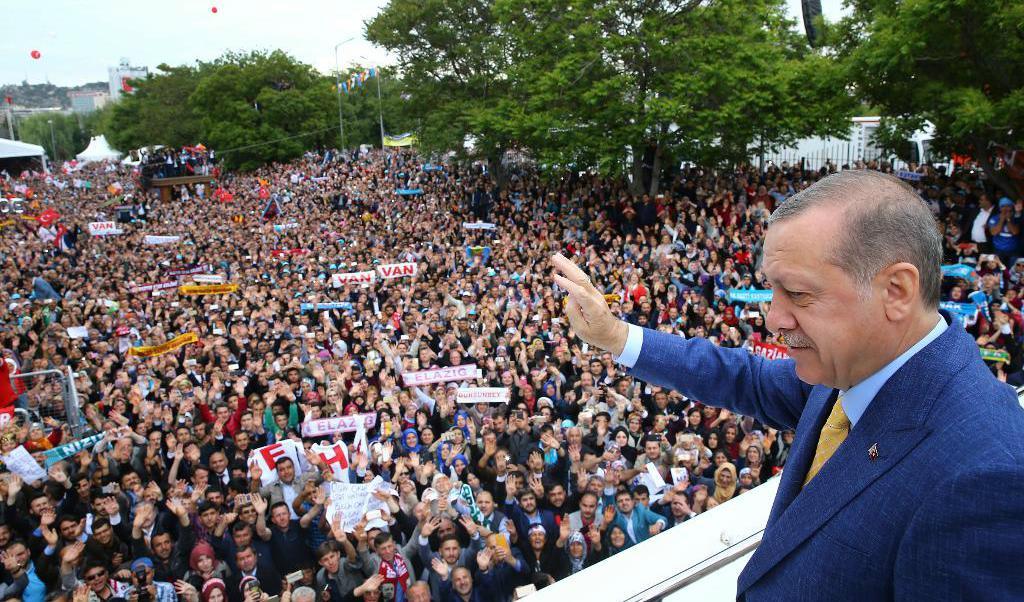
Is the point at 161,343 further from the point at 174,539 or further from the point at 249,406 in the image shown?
the point at 174,539

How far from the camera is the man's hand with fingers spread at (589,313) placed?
4.16 ft

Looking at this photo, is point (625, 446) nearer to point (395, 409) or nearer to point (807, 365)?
point (395, 409)

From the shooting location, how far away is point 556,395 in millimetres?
6789

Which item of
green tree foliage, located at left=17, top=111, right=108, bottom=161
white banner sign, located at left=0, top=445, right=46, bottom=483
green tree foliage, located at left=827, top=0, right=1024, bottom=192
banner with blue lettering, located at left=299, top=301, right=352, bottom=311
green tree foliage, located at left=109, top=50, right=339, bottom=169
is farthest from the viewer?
green tree foliage, located at left=17, top=111, right=108, bottom=161

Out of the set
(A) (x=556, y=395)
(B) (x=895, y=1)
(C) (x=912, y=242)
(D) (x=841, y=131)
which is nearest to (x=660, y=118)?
(D) (x=841, y=131)

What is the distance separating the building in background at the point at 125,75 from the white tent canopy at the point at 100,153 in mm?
4267

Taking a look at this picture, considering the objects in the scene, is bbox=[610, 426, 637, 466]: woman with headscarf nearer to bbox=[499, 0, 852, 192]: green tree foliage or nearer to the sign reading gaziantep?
the sign reading gaziantep

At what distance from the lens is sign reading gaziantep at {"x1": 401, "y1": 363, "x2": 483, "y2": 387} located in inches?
282

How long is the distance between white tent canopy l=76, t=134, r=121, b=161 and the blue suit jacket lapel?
57.6 meters

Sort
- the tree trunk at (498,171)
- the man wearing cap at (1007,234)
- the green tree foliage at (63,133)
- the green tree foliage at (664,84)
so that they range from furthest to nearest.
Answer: the green tree foliage at (63,133)
the tree trunk at (498,171)
the green tree foliage at (664,84)
the man wearing cap at (1007,234)

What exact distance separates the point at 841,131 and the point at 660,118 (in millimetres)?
3502

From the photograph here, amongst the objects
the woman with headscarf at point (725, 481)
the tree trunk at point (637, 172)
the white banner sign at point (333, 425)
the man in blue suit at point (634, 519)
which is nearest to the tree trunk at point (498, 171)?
the tree trunk at point (637, 172)

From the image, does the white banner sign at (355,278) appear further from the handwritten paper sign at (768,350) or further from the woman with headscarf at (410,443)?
the handwritten paper sign at (768,350)

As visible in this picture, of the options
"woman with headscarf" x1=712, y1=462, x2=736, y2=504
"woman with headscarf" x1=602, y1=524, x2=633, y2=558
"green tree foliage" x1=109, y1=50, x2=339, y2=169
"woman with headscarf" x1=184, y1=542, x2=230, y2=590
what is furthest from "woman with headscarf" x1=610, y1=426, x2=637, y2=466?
"green tree foliage" x1=109, y1=50, x2=339, y2=169
